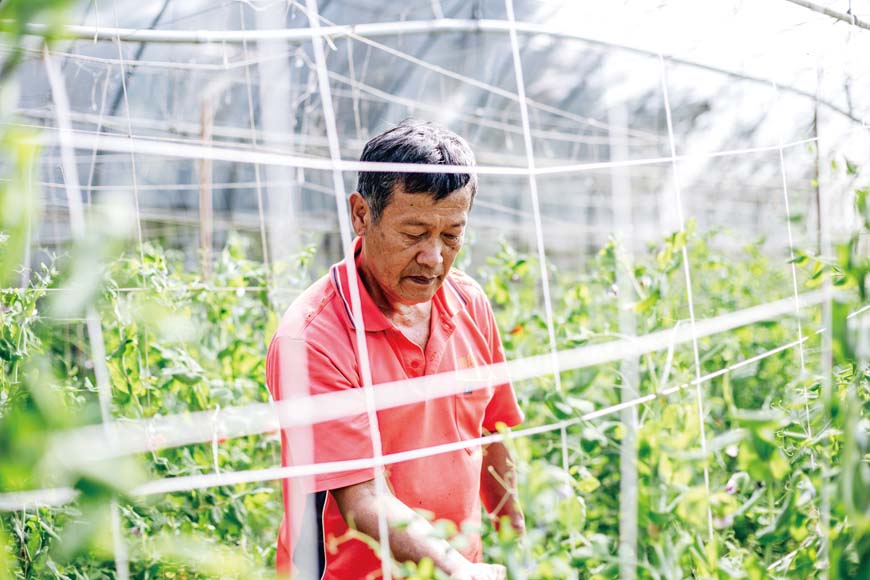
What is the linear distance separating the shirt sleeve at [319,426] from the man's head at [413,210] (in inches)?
7.4

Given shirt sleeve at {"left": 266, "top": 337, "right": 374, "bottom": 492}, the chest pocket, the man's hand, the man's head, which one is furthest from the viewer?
the chest pocket

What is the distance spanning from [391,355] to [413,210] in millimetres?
230

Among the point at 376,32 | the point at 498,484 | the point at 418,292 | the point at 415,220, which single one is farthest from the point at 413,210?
the point at 376,32

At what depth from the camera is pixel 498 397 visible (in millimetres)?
1421

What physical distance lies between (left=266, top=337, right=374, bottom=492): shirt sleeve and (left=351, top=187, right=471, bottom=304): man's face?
0.58 ft

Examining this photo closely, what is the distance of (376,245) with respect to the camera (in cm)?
121

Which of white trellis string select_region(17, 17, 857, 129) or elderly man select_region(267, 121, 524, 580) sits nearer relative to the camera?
elderly man select_region(267, 121, 524, 580)

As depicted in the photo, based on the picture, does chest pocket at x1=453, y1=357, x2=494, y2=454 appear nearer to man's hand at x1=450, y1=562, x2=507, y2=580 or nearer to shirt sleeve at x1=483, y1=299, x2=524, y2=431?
shirt sleeve at x1=483, y1=299, x2=524, y2=431

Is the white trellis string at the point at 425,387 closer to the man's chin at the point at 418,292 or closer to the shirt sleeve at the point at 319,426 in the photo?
the shirt sleeve at the point at 319,426

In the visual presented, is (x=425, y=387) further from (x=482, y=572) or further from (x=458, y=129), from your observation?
(x=458, y=129)

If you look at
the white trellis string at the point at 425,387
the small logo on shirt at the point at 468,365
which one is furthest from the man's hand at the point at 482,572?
the small logo on shirt at the point at 468,365

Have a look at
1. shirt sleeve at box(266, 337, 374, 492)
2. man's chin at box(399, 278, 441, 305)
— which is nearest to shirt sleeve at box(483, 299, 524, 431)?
man's chin at box(399, 278, 441, 305)

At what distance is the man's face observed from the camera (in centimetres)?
118

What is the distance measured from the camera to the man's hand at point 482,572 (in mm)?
918
